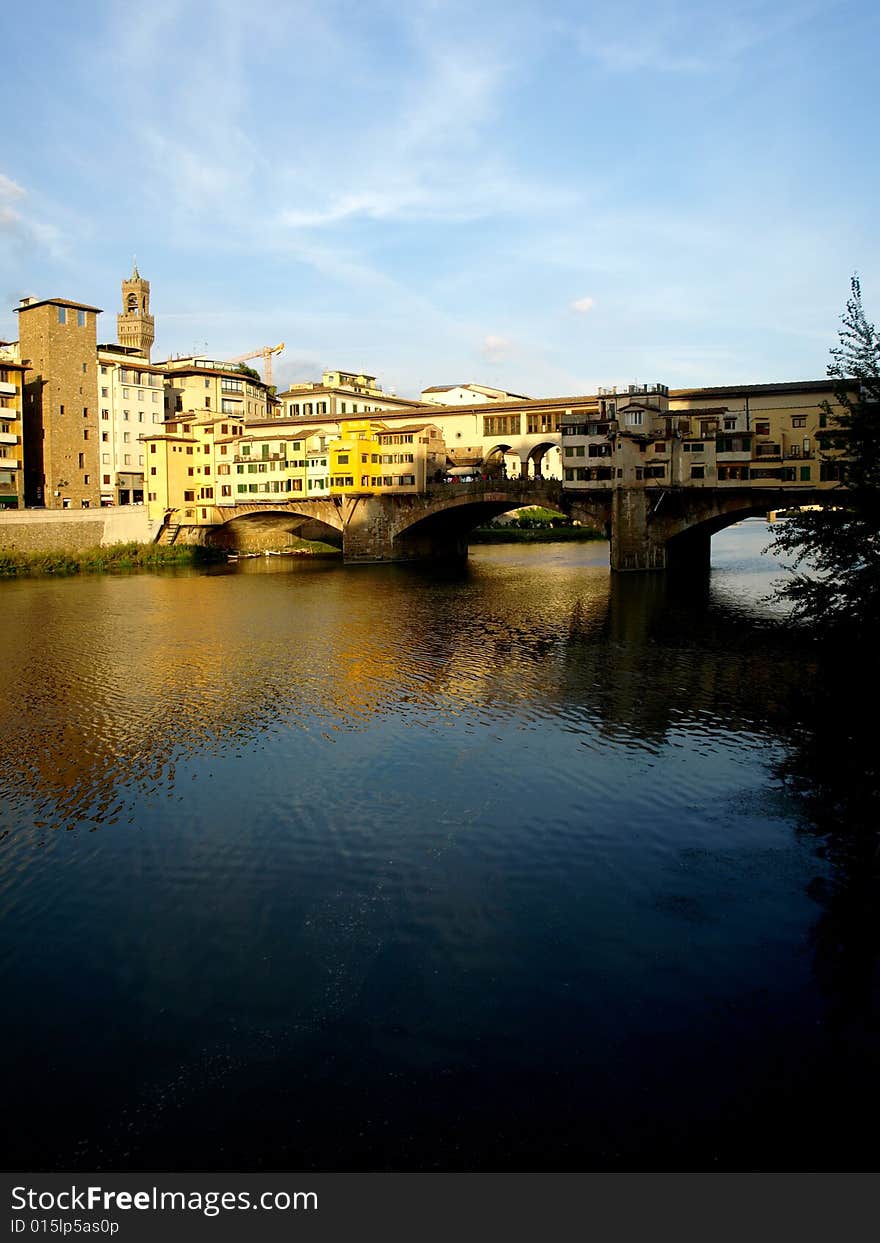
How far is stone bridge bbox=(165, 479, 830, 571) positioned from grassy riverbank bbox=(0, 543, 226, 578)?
205 inches

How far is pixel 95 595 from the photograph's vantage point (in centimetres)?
5169

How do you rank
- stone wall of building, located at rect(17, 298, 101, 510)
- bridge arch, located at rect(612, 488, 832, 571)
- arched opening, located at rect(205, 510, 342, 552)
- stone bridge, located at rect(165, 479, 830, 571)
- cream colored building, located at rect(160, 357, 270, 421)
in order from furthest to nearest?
cream colored building, located at rect(160, 357, 270, 421)
arched opening, located at rect(205, 510, 342, 552)
stone wall of building, located at rect(17, 298, 101, 510)
stone bridge, located at rect(165, 479, 830, 571)
bridge arch, located at rect(612, 488, 832, 571)

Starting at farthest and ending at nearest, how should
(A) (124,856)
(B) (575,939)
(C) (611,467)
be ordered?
(C) (611,467)
(A) (124,856)
(B) (575,939)

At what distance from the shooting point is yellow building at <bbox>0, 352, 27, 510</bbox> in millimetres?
71375

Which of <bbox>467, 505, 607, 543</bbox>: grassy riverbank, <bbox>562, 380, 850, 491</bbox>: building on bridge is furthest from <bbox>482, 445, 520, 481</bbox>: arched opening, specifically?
<bbox>467, 505, 607, 543</bbox>: grassy riverbank

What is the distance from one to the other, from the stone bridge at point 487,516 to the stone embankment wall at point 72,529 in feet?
14.1

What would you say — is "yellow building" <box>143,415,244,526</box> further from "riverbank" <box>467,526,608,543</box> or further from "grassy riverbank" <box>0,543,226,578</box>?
"riverbank" <box>467,526,608,543</box>

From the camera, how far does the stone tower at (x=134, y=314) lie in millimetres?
113375

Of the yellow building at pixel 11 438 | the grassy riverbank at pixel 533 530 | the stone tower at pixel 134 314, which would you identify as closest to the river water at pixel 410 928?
the yellow building at pixel 11 438

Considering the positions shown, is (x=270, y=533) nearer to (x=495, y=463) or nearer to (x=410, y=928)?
(x=495, y=463)

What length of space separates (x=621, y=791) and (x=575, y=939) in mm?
6038

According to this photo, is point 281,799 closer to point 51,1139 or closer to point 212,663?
point 51,1139
